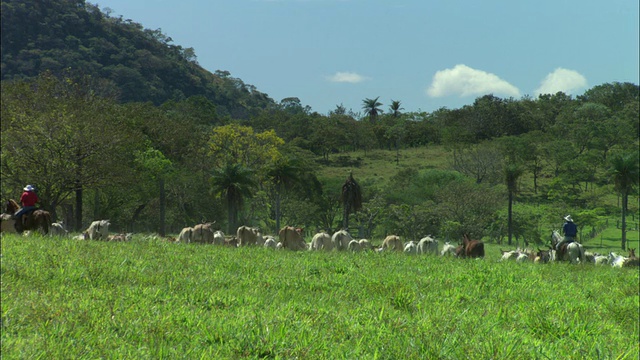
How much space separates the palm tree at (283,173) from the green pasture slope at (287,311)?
171 ft

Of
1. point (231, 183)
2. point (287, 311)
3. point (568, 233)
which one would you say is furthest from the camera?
point (231, 183)

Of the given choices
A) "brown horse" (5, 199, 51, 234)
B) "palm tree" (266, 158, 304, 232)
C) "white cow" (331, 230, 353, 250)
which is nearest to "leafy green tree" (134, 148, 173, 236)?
"palm tree" (266, 158, 304, 232)

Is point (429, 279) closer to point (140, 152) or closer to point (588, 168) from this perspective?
point (140, 152)

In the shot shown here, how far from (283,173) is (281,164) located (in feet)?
3.95

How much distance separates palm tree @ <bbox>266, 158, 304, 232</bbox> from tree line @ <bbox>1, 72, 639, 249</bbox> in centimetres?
16

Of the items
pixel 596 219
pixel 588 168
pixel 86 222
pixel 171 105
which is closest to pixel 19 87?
pixel 86 222

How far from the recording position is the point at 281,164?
64188 mm

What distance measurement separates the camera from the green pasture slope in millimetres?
5203

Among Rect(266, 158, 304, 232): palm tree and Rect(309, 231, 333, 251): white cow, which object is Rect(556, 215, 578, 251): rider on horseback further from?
Rect(266, 158, 304, 232): palm tree

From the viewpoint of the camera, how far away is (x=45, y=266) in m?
9.52

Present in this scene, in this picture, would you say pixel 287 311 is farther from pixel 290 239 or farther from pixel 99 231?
pixel 99 231

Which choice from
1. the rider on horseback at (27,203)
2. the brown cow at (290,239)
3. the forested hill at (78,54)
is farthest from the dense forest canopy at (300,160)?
the brown cow at (290,239)

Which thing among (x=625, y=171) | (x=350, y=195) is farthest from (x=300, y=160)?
(x=625, y=171)

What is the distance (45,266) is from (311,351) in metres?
6.31
